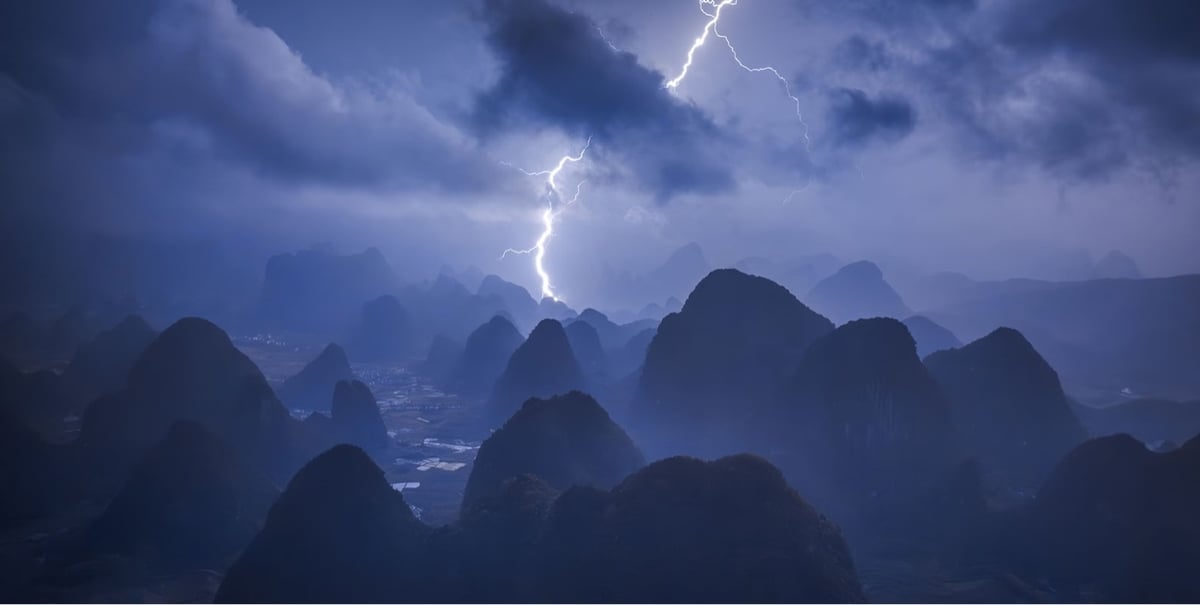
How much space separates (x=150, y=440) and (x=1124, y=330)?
20742 centimetres

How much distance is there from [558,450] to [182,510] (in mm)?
27577

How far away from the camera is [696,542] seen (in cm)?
3123

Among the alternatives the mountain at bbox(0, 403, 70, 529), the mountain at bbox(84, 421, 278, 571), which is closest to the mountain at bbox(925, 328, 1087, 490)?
the mountain at bbox(84, 421, 278, 571)

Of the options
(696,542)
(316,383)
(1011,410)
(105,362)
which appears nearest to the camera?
(696,542)

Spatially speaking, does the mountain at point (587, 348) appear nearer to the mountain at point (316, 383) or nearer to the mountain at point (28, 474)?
the mountain at point (316, 383)

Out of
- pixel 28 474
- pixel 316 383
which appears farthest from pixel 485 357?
pixel 28 474

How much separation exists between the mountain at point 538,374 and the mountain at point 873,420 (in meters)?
41.3

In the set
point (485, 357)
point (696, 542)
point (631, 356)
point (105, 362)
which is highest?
point (631, 356)

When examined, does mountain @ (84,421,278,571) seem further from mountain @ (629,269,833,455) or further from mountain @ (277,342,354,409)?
mountain @ (277,342,354,409)

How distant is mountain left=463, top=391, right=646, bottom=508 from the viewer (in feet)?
158

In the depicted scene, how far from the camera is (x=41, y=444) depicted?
50594mm

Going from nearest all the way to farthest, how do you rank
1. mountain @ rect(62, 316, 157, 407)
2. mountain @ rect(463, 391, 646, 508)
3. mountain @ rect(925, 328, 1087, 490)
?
mountain @ rect(463, 391, 646, 508) < mountain @ rect(925, 328, 1087, 490) < mountain @ rect(62, 316, 157, 407)

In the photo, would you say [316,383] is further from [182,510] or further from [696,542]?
[696,542]

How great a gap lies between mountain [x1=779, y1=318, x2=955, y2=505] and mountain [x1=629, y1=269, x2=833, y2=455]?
6.14 m
